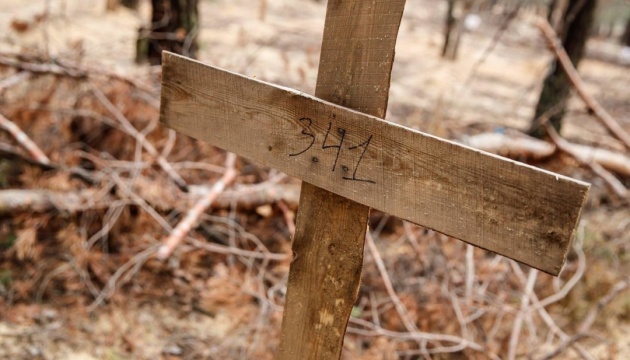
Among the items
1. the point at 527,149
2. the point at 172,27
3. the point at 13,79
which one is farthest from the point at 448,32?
the point at 13,79

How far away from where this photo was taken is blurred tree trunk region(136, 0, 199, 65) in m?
4.86

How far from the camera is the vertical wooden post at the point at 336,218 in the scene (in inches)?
44.3

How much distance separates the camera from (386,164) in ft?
3.65

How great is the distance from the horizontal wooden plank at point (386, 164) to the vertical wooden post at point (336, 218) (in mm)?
72

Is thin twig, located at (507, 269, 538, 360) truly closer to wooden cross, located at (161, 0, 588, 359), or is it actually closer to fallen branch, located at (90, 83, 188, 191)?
wooden cross, located at (161, 0, 588, 359)

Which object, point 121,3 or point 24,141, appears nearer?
point 24,141

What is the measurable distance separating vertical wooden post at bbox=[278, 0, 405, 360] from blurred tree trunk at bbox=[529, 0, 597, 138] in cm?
430

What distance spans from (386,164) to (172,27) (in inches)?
174

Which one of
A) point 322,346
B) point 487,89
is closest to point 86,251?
point 322,346

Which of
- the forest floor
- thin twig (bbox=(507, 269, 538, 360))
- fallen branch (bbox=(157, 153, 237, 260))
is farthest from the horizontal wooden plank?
thin twig (bbox=(507, 269, 538, 360))

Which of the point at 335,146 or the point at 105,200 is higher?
the point at 335,146

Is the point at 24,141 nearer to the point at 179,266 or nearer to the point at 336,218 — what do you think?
the point at 179,266

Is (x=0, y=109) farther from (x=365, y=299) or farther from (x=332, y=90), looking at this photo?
(x=332, y=90)

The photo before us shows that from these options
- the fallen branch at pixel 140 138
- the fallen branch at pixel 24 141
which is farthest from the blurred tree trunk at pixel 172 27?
the fallen branch at pixel 24 141
